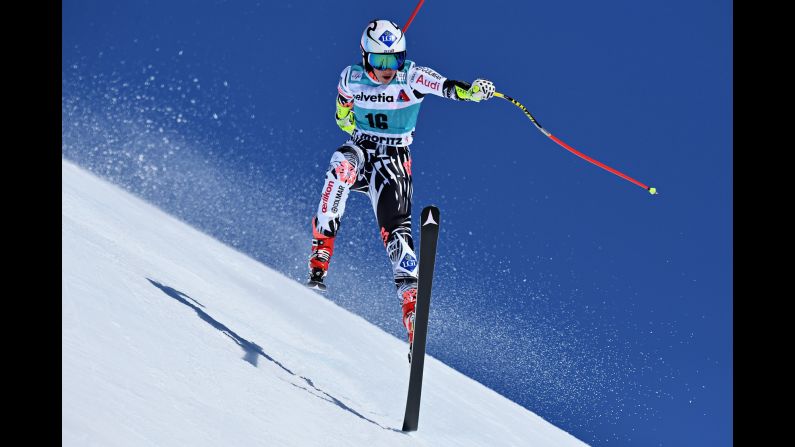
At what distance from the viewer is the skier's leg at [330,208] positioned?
5.79 meters

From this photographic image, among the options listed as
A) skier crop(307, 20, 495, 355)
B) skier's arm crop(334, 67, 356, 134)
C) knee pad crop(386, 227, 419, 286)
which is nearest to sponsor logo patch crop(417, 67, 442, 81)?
skier crop(307, 20, 495, 355)

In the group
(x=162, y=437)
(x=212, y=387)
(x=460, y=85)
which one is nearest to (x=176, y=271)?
(x=460, y=85)

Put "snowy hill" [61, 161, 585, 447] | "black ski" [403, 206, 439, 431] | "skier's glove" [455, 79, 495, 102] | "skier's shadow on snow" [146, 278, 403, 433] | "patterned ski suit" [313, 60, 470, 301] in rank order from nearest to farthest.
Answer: "snowy hill" [61, 161, 585, 447], "skier's shadow on snow" [146, 278, 403, 433], "black ski" [403, 206, 439, 431], "skier's glove" [455, 79, 495, 102], "patterned ski suit" [313, 60, 470, 301]

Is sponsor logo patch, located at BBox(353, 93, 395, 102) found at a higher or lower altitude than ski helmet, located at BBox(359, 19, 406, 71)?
lower

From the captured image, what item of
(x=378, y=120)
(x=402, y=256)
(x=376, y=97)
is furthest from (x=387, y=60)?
(x=402, y=256)

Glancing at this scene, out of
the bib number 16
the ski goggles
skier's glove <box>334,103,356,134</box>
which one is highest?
the ski goggles

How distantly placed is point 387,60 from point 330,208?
3.48 feet

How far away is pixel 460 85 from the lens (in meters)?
5.50

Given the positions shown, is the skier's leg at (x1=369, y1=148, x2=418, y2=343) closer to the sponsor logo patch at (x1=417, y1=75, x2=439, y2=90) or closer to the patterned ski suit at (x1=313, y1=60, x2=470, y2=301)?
the patterned ski suit at (x1=313, y1=60, x2=470, y2=301)

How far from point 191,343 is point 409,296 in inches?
70.5

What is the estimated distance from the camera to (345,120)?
6234 mm

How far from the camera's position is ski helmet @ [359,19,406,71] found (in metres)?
5.73

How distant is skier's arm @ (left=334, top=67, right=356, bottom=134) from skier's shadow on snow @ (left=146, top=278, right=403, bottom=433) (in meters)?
1.64

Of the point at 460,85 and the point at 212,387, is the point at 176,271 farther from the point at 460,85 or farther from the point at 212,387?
the point at 212,387
